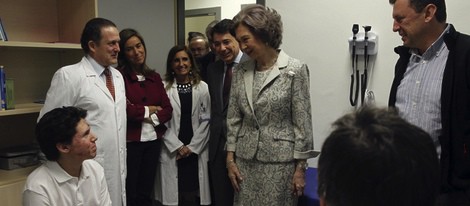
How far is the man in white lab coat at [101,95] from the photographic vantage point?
1913 millimetres

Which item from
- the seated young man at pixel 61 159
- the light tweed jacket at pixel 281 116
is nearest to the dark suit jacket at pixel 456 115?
the light tweed jacket at pixel 281 116

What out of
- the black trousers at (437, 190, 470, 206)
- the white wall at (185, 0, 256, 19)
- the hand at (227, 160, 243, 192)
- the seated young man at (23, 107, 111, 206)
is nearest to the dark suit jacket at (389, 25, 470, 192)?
the black trousers at (437, 190, 470, 206)

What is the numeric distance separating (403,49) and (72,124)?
139cm

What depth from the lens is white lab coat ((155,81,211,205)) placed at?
A: 99.4 inches

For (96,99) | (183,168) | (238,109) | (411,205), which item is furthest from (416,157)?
(183,168)

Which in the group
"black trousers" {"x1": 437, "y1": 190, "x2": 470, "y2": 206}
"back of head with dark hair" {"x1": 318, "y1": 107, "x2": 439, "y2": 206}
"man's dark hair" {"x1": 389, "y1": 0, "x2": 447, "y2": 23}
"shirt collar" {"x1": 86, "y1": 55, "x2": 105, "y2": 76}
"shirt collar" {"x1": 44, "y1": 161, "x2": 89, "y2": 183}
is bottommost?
"black trousers" {"x1": 437, "y1": 190, "x2": 470, "y2": 206}

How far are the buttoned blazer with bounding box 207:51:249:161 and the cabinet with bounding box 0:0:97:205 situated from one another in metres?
0.77

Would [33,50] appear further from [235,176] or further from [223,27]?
[235,176]

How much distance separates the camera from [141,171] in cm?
244

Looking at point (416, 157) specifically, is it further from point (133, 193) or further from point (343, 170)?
point (133, 193)

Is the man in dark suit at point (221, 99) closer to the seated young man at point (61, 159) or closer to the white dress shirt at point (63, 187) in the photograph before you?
the white dress shirt at point (63, 187)

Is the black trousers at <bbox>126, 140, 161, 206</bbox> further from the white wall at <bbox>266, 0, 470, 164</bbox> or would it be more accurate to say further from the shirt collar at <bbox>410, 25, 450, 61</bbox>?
the shirt collar at <bbox>410, 25, 450, 61</bbox>

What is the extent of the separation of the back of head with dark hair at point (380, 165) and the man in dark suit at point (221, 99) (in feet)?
5.18

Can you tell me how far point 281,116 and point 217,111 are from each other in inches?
27.2
